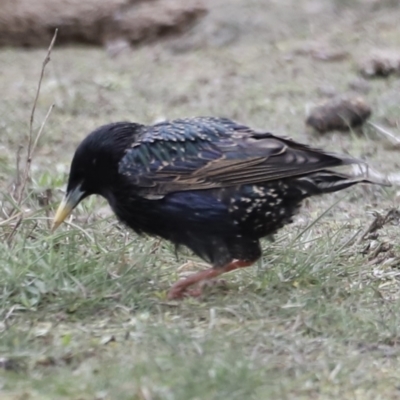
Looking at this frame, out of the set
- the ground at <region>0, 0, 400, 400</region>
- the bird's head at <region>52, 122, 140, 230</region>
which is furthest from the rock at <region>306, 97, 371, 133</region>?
the bird's head at <region>52, 122, 140, 230</region>

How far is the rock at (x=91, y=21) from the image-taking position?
941 centimetres

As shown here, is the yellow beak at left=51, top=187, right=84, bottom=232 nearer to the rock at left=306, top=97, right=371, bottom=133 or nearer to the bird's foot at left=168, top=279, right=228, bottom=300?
the bird's foot at left=168, top=279, right=228, bottom=300

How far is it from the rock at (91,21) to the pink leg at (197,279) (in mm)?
5748

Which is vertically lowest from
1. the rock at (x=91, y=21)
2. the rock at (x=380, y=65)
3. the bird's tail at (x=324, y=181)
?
the rock at (x=91, y=21)

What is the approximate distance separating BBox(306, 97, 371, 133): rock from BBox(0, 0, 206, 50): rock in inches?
126

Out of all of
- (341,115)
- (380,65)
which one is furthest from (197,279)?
(380,65)

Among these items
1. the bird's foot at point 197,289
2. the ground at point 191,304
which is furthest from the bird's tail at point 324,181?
the bird's foot at point 197,289

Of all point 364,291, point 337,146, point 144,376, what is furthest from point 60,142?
point 144,376

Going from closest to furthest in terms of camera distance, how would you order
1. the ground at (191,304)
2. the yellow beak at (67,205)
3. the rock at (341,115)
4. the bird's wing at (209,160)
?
the ground at (191,304)
the bird's wing at (209,160)
the yellow beak at (67,205)
the rock at (341,115)

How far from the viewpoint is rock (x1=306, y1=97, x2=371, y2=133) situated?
21.9 ft

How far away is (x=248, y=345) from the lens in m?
3.40

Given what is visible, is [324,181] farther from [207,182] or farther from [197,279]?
[197,279]

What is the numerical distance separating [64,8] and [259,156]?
5.91 m

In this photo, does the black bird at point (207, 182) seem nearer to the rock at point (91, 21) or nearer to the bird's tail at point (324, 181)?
the bird's tail at point (324, 181)
